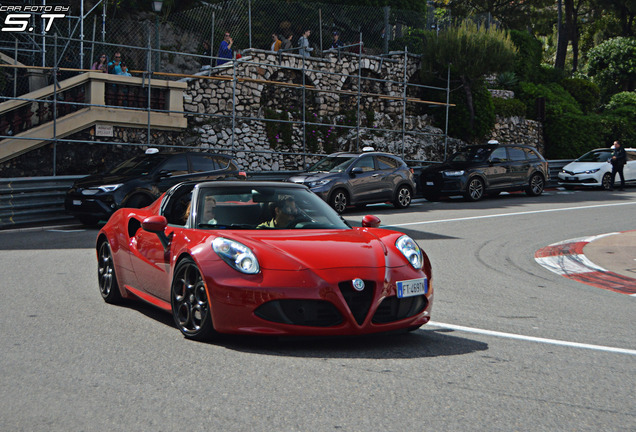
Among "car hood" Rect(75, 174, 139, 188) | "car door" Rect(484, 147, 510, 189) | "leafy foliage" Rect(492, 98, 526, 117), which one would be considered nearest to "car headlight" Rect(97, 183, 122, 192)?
"car hood" Rect(75, 174, 139, 188)

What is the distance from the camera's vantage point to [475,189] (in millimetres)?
24219

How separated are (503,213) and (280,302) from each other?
1522 centimetres

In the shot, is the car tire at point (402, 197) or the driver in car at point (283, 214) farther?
the car tire at point (402, 197)

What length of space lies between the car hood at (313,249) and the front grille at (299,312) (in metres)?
0.27

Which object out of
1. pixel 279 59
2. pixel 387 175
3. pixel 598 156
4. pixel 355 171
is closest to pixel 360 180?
pixel 355 171

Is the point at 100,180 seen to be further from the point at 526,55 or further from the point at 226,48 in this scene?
the point at 526,55

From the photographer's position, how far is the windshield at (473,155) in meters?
25.0

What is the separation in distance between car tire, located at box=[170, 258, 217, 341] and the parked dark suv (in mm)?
13384

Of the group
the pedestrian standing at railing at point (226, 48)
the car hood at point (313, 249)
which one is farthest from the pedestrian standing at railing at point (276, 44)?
the car hood at point (313, 249)

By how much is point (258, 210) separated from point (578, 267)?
22.0 feet

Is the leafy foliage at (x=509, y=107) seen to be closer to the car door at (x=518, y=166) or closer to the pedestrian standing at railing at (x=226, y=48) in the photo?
the car door at (x=518, y=166)

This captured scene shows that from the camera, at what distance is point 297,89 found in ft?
94.7

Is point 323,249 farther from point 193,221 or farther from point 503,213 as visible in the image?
point 503,213

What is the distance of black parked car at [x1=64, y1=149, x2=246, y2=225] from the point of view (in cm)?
1652
